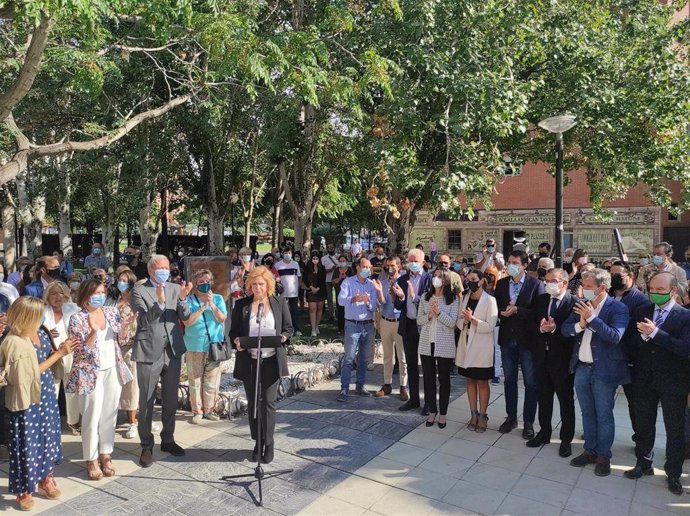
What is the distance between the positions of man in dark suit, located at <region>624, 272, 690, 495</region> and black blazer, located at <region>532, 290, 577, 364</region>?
2.18ft

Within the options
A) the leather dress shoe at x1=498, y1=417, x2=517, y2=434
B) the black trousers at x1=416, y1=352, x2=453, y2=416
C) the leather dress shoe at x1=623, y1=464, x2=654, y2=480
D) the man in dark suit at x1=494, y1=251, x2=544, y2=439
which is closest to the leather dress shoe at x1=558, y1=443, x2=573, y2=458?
the man in dark suit at x1=494, y1=251, x2=544, y2=439

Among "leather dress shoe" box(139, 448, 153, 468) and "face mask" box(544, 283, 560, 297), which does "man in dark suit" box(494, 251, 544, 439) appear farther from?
"leather dress shoe" box(139, 448, 153, 468)

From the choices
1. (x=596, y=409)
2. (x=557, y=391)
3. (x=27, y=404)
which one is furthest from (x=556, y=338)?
(x=27, y=404)

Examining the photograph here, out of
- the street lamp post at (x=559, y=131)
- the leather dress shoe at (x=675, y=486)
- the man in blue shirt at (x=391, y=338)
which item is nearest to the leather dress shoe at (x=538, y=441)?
the leather dress shoe at (x=675, y=486)

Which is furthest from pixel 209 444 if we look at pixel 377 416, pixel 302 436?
pixel 377 416

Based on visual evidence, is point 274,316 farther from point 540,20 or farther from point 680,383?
point 540,20

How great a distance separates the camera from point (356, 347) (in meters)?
6.74

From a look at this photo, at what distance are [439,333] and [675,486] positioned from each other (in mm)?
2506

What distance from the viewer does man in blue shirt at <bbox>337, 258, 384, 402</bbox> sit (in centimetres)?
667

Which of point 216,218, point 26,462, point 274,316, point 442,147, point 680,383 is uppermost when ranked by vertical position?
point 442,147

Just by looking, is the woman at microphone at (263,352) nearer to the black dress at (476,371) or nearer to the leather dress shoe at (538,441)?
the black dress at (476,371)

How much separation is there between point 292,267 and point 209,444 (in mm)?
5666

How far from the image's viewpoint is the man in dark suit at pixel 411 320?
631 cm

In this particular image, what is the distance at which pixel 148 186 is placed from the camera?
1428cm
